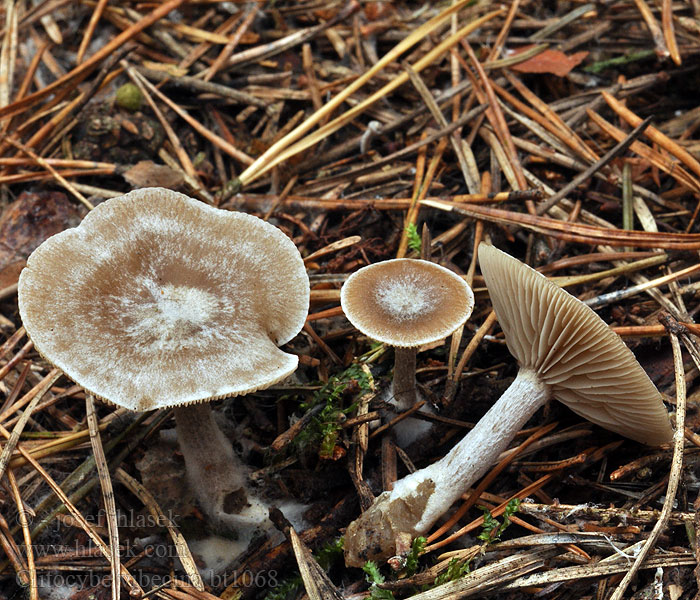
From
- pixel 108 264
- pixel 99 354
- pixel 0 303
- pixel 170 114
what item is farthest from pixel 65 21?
pixel 99 354

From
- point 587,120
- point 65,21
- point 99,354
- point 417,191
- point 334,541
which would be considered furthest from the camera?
point 65,21

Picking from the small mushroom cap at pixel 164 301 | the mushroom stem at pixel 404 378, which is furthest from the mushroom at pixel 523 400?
the small mushroom cap at pixel 164 301

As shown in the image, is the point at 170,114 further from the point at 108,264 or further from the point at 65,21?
the point at 108,264

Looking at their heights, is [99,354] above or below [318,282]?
above

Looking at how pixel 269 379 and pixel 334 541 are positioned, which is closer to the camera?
pixel 269 379

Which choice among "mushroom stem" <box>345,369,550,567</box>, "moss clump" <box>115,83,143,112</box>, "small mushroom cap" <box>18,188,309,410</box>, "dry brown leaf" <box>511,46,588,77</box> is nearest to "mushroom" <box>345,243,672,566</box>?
"mushroom stem" <box>345,369,550,567</box>

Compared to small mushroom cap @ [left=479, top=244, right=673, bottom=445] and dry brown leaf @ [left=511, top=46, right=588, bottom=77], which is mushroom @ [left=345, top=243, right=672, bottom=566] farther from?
dry brown leaf @ [left=511, top=46, right=588, bottom=77]

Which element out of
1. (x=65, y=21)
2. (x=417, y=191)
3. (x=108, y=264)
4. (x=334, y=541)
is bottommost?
(x=334, y=541)
